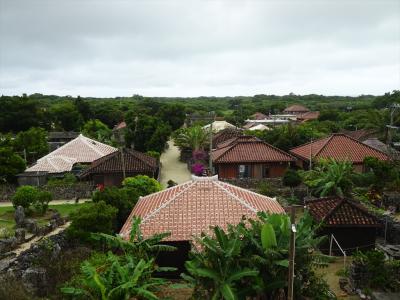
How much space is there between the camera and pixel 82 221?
1633cm

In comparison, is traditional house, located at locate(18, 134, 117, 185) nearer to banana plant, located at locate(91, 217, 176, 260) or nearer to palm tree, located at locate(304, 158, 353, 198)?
palm tree, located at locate(304, 158, 353, 198)

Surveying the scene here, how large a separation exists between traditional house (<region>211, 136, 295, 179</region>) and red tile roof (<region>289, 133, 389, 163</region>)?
6.20ft

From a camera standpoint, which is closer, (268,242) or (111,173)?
(268,242)

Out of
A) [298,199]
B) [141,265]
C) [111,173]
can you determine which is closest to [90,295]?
[141,265]

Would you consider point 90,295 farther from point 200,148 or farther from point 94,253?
point 200,148

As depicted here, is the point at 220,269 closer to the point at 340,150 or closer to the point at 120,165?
the point at 120,165

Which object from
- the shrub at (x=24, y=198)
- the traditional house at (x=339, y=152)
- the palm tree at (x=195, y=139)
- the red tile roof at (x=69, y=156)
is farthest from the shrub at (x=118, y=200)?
the palm tree at (x=195, y=139)

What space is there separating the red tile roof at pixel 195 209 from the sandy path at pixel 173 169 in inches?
621

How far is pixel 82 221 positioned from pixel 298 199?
14440mm

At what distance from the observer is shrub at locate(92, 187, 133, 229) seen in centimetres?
1862

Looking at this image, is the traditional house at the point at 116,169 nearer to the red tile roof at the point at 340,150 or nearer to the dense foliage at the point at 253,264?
the red tile roof at the point at 340,150

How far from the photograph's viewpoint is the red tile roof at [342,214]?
55.3 ft

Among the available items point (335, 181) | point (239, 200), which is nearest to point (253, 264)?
point (239, 200)

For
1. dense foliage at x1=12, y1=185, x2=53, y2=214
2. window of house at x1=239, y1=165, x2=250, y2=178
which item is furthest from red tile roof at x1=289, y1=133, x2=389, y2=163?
dense foliage at x1=12, y1=185, x2=53, y2=214
